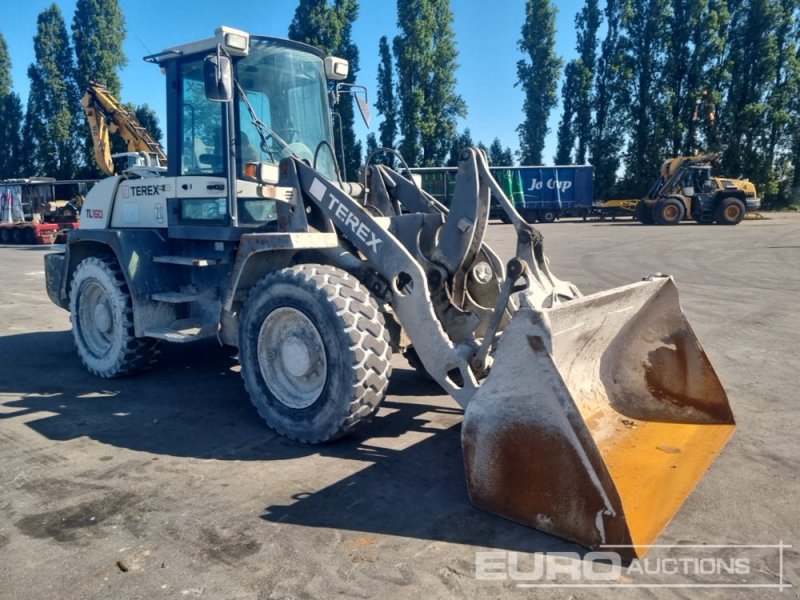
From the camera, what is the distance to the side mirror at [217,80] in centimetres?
465

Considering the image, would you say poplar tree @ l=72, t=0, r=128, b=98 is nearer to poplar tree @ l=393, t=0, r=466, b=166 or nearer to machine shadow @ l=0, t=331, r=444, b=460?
poplar tree @ l=393, t=0, r=466, b=166

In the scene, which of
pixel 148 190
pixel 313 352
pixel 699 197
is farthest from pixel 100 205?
pixel 699 197

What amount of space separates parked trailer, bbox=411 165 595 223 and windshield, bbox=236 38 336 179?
91.4ft

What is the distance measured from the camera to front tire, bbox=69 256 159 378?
5988 mm

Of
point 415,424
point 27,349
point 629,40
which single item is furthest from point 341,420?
point 629,40

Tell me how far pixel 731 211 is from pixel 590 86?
A: 19019mm

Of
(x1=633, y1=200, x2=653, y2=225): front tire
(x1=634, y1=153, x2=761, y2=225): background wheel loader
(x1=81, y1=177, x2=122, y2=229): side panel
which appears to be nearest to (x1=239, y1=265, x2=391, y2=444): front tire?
(x1=81, y1=177, x2=122, y2=229): side panel

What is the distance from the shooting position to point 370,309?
168 inches

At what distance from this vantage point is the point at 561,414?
3146 millimetres

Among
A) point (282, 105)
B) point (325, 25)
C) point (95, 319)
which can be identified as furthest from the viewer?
point (325, 25)

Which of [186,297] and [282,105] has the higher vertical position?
[282,105]

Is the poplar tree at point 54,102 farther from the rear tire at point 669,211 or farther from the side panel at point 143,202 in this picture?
the side panel at point 143,202

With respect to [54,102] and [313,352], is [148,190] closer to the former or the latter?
Answer: [313,352]

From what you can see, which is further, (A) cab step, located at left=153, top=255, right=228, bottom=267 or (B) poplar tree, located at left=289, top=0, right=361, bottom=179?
(B) poplar tree, located at left=289, top=0, right=361, bottom=179
